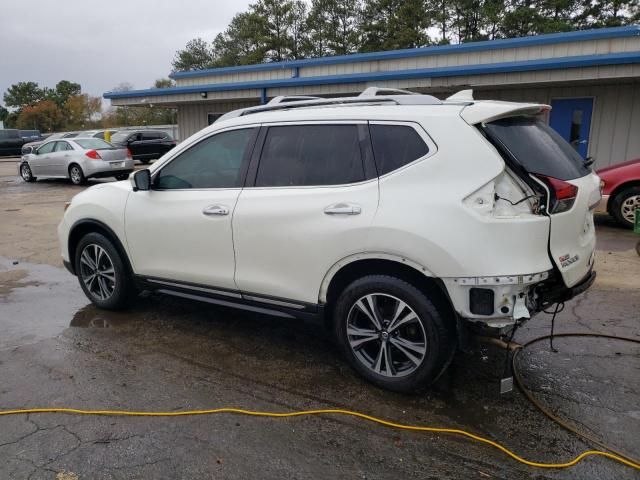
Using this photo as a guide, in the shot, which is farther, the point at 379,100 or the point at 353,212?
the point at 379,100

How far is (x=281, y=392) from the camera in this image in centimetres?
352

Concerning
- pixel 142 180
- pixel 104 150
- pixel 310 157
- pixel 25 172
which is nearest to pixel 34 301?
pixel 142 180

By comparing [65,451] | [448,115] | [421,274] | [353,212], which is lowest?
[65,451]

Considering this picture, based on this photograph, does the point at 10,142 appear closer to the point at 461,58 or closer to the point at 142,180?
the point at 461,58

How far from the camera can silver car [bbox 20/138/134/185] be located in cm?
1595

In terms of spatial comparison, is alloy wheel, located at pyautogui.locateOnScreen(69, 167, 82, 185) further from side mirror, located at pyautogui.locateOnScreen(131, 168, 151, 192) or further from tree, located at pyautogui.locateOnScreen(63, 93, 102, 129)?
tree, located at pyautogui.locateOnScreen(63, 93, 102, 129)

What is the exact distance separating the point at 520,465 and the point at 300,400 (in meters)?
1.38

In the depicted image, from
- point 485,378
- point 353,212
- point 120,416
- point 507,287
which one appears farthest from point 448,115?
point 120,416

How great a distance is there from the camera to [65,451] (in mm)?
2893

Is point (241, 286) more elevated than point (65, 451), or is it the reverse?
point (241, 286)

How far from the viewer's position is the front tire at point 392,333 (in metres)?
3.24

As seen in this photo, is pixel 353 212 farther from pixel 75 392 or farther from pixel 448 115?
pixel 75 392

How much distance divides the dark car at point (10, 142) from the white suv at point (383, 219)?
111ft

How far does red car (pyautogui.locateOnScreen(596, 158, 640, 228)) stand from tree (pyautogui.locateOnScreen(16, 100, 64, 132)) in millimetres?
74219
